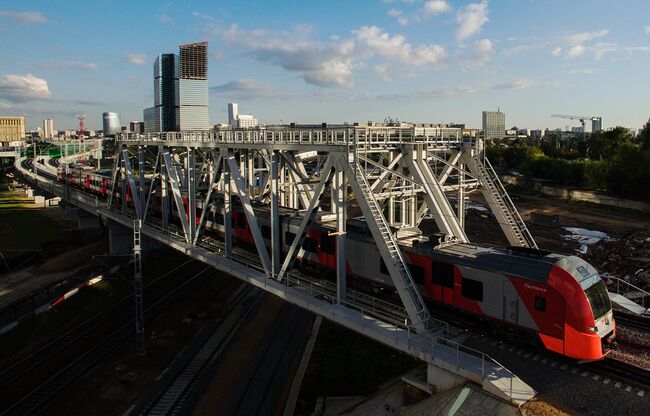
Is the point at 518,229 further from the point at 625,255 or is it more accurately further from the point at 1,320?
the point at 1,320

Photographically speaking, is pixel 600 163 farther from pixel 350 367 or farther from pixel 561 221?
pixel 350 367

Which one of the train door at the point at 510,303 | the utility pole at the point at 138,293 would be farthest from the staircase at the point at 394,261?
the utility pole at the point at 138,293

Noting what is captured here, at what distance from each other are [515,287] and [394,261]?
4.32 metres

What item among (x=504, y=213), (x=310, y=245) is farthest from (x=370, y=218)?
(x=504, y=213)

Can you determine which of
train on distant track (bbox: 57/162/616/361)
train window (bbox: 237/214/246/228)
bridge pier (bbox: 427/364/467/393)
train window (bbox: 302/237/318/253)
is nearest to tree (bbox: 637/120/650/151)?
train window (bbox: 237/214/246/228)

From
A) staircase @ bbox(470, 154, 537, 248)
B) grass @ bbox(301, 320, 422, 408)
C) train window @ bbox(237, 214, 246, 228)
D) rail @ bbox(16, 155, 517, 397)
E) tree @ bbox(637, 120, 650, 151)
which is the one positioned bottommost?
grass @ bbox(301, 320, 422, 408)

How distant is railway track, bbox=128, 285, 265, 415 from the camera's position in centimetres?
2419

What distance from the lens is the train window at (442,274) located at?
63.5ft

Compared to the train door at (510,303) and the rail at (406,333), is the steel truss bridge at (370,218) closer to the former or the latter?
the rail at (406,333)

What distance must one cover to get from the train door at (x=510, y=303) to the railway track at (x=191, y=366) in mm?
15503

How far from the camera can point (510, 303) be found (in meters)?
17.6

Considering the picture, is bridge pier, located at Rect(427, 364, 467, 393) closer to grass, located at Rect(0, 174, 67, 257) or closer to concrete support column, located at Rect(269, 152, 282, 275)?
concrete support column, located at Rect(269, 152, 282, 275)

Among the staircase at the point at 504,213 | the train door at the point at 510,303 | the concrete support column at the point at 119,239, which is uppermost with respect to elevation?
the staircase at the point at 504,213

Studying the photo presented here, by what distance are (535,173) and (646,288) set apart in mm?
78291
